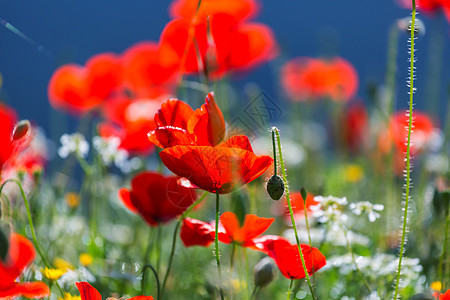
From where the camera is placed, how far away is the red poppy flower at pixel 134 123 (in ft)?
2.94

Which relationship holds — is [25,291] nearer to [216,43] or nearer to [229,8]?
[216,43]

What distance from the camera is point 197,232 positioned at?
588mm

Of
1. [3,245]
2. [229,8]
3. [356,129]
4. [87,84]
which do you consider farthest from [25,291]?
[356,129]

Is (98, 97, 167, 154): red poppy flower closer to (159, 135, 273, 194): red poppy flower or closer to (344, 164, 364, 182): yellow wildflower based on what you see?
(159, 135, 273, 194): red poppy flower

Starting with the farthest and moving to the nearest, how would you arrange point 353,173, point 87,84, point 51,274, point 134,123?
point 353,173 < point 87,84 < point 134,123 < point 51,274

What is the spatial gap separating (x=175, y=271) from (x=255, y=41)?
456 mm

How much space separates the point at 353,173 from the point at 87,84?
1.81ft

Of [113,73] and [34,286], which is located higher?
[113,73]

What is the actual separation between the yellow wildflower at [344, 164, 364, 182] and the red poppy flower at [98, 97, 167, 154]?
498mm

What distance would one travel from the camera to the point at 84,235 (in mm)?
1235

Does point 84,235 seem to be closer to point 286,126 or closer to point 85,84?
point 85,84

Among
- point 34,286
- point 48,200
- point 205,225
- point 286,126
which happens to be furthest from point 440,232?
point 286,126

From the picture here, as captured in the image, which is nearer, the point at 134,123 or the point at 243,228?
the point at 243,228

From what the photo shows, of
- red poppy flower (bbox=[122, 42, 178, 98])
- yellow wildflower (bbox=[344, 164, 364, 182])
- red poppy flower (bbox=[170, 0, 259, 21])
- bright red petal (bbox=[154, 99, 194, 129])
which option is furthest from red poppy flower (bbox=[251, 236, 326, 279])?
yellow wildflower (bbox=[344, 164, 364, 182])
